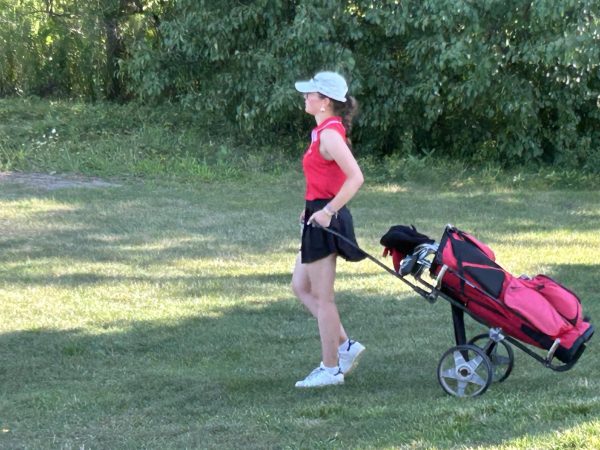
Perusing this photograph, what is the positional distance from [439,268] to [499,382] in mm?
865

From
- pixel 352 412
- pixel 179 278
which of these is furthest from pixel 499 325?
pixel 179 278

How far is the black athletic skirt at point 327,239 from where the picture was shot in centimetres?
586

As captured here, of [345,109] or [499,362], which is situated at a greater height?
[345,109]

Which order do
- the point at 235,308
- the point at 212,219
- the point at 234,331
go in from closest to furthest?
the point at 234,331, the point at 235,308, the point at 212,219

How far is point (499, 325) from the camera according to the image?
5738mm

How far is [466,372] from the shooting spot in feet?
18.9

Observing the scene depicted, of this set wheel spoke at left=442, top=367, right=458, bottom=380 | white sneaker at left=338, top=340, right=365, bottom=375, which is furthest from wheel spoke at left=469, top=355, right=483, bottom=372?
white sneaker at left=338, top=340, right=365, bottom=375

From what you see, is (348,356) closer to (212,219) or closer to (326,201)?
(326,201)

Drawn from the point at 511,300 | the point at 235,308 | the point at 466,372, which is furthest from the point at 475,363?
the point at 235,308

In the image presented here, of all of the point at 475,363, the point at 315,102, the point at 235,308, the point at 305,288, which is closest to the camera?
the point at 475,363

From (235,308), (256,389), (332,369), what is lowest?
(235,308)

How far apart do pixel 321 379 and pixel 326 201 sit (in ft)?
3.49

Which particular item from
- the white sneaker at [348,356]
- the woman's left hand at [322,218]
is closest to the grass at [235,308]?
the white sneaker at [348,356]

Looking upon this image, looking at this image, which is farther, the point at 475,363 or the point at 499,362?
the point at 499,362
